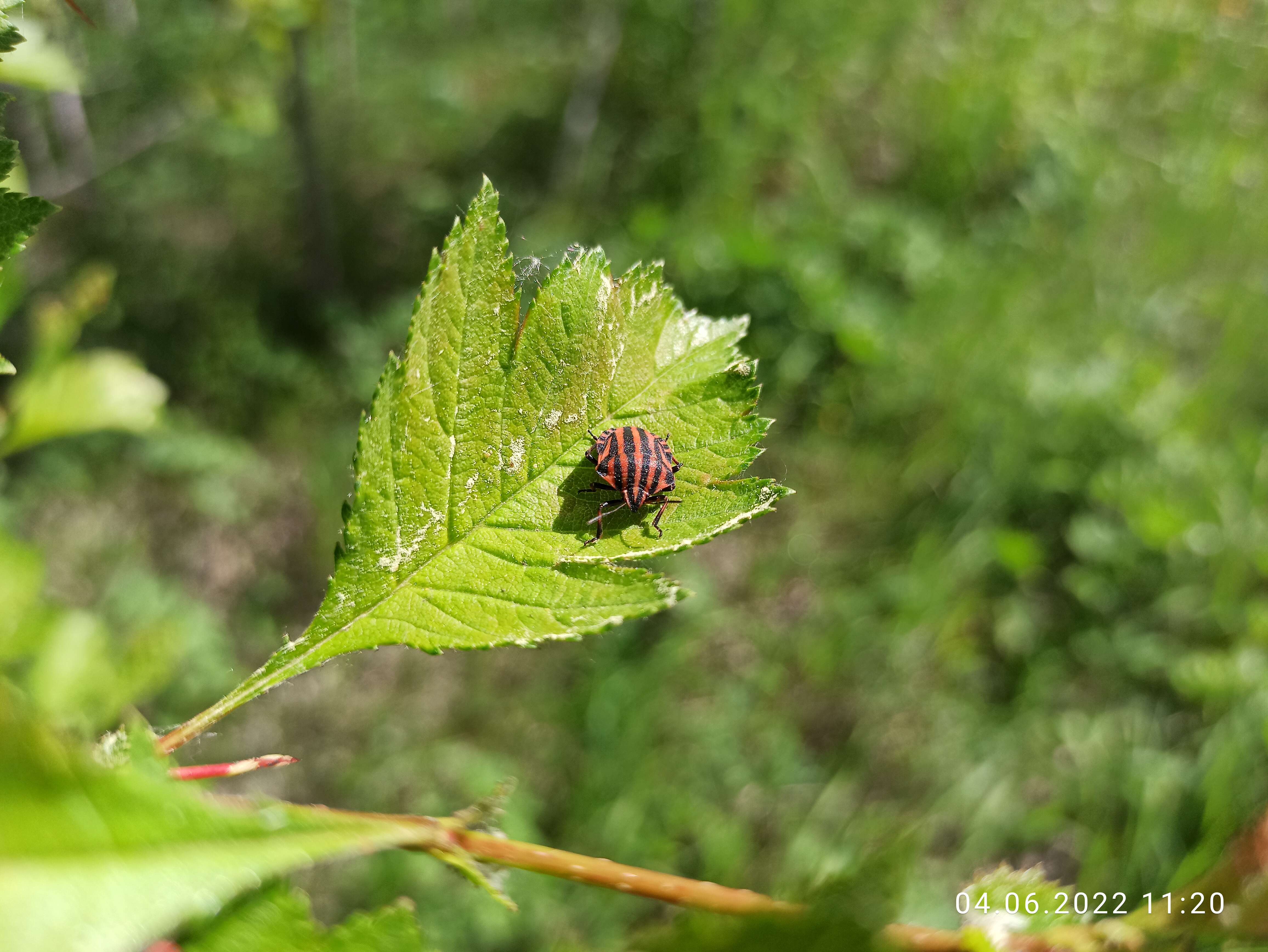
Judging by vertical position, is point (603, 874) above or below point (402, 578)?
below

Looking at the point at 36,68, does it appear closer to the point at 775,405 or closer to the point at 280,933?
the point at 280,933

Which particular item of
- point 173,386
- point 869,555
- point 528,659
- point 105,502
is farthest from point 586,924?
point 173,386

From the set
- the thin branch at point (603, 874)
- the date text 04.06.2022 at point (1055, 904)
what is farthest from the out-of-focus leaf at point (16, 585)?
the date text 04.06.2022 at point (1055, 904)

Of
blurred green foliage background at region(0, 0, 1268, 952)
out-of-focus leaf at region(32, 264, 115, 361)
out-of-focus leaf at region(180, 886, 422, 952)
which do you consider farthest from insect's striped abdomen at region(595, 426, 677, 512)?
blurred green foliage background at region(0, 0, 1268, 952)

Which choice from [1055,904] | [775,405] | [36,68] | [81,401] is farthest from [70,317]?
[775,405]

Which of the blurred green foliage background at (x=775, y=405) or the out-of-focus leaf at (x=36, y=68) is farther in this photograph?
the blurred green foliage background at (x=775, y=405)

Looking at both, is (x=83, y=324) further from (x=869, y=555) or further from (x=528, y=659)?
(x=869, y=555)

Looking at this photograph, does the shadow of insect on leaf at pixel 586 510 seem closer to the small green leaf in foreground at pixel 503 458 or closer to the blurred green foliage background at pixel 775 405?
the small green leaf in foreground at pixel 503 458
